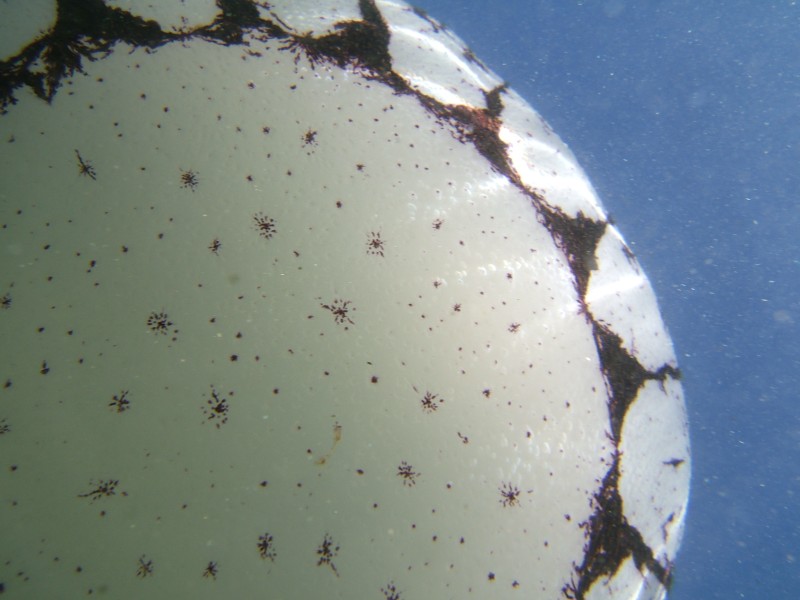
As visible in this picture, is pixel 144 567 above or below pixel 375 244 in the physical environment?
below

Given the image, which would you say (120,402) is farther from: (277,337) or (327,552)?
(327,552)

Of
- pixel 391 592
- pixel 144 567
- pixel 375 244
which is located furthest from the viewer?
pixel 375 244

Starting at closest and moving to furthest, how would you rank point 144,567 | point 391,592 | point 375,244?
point 144,567 < point 391,592 < point 375,244

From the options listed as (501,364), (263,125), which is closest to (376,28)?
(263,125)

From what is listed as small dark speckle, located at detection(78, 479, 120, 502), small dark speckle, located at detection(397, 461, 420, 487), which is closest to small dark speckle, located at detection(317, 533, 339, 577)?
small dark speckle, located at detection(397, 461, 420, 487)

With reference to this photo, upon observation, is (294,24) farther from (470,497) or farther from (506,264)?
(470,497)

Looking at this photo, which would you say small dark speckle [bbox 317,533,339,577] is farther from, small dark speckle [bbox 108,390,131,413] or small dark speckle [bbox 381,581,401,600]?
small dark speckle [bbox 108,390,131,413]

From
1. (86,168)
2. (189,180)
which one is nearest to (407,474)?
(189,180)

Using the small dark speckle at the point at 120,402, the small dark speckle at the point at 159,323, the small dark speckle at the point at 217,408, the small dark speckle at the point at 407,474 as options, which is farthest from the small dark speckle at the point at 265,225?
the small dark speckle at the point at 407,474
